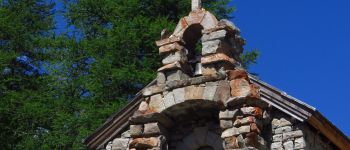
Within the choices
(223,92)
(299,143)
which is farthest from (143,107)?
(299,143)

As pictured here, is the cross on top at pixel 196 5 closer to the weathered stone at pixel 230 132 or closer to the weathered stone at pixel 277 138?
the weathered stone at pixel 230 132

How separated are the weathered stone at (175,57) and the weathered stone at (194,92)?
678mm

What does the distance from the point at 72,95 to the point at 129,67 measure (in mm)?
2847

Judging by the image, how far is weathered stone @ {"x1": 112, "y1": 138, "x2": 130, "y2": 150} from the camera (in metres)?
11.3

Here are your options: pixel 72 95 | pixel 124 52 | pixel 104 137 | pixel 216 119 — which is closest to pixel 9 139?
pixel 72 95

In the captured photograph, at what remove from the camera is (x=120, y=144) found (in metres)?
11.3

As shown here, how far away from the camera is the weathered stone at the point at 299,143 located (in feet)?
31.7

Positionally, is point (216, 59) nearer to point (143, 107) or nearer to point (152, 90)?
point (152, 90)

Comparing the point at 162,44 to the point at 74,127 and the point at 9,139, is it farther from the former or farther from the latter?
the point at 9,139

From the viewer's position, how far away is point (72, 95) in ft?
67.6

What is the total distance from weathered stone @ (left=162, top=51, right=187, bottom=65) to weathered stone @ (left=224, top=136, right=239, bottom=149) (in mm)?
1871

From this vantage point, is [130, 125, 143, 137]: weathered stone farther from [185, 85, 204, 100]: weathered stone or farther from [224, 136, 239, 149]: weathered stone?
[224, 136, 239, 149]: weathered stone

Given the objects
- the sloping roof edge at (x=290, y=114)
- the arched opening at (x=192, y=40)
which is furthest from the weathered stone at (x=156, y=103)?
the arched opening at (x=192, y=40)

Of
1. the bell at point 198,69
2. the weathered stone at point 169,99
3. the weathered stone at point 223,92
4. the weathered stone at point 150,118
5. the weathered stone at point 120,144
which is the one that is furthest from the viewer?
the bell at point 198,69
